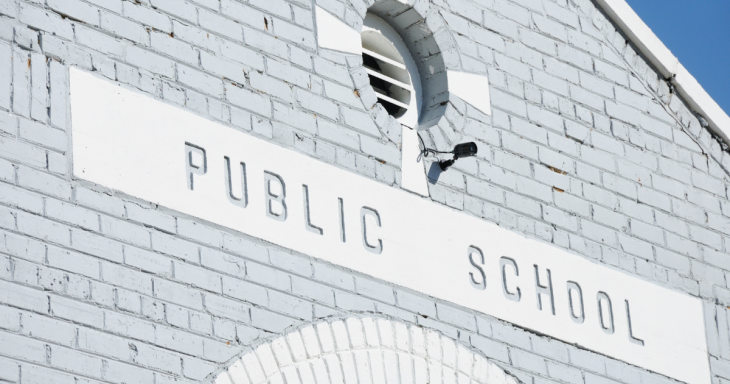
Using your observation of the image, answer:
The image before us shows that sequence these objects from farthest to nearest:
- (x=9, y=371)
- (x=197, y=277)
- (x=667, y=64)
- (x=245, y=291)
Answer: (x=667, y=64) < (x=245, y=291) < (x=197, y=277) < (x=9, y=371)

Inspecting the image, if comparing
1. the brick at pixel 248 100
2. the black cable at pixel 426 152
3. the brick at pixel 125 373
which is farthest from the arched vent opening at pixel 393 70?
the brick at pixel 125 373

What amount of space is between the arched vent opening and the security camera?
0.40 m

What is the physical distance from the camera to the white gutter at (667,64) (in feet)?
25.1

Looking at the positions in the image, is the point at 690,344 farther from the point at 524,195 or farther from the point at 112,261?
the point at 112,261

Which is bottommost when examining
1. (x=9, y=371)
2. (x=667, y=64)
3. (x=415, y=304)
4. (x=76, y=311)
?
(x=9, y=371)

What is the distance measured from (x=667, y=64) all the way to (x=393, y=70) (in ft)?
6.91

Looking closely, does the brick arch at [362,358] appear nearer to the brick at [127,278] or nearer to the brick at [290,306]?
the brick at [290,306]

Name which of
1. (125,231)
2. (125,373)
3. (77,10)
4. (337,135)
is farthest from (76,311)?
(337,135)

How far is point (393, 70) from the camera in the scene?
22.3ft

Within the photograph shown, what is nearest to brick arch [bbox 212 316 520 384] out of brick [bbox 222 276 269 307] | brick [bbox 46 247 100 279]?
brick [bbox 222 276 269 307]

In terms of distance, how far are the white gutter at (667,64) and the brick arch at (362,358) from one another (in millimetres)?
2633

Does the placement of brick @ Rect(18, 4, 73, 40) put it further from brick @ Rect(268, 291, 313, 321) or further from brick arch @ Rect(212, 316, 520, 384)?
brick arch @ Rect(212, 316, 520, 384)

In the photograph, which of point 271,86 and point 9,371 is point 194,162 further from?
point 9,371

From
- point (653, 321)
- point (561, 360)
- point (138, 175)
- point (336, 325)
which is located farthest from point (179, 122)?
point (653, 321)
